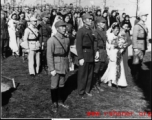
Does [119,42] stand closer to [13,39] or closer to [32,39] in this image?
[32,39]

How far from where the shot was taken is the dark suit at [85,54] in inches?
205

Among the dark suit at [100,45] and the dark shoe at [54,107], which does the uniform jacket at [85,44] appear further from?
the dark shoe at [54,107]

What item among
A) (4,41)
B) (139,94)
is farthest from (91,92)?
(4,41)

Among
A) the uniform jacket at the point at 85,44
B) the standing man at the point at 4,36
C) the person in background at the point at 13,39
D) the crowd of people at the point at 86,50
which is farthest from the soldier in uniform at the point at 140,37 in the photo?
the standing man at the point at 4,36

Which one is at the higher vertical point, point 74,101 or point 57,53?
point 57,53

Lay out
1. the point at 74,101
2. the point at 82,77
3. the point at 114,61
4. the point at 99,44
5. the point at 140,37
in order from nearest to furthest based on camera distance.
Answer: the point at 74,101 < the point at 82,77 < the point at 99,44 < the point at 114,61 < the point at 140,37

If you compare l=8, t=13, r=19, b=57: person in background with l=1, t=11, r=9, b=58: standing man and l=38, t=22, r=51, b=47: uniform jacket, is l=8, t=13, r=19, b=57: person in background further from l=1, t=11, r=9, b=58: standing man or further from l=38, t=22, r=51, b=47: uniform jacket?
l=38, t=22, r=51, b=47: uniform jacket

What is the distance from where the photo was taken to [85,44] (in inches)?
209

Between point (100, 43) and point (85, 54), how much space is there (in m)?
0.64

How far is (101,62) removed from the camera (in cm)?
591

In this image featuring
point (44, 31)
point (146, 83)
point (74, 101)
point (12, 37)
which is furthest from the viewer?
point (12, 37)

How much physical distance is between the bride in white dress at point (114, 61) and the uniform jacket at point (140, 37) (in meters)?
0.70

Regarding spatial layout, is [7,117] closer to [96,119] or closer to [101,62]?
[96,119]

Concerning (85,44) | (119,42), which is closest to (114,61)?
(119,42)
